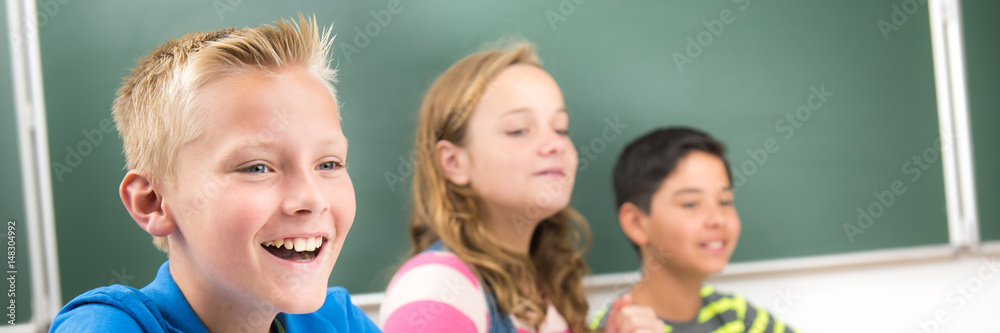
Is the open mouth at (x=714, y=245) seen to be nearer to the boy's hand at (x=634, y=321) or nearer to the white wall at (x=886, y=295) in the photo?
the boy's hand at (x=634, y=321)

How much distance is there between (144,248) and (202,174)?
0.70 metres

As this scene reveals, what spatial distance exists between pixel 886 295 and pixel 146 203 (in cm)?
159

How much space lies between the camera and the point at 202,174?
23.2 inches

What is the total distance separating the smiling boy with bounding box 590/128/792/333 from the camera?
4.00 feet

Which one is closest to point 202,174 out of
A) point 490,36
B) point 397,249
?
point 397,249

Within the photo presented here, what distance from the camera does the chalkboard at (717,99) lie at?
4.29 ft

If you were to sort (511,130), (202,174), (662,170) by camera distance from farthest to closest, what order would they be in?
1. (662,170)
2. (511,130)
3. (202,174)

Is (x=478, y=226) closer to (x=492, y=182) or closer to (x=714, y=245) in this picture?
(x=492, y=182)

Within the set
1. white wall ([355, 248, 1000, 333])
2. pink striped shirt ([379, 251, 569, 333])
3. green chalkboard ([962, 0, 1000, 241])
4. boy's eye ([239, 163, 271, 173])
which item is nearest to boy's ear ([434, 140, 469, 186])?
pink striped shirt ([379, 251, 569, 333])

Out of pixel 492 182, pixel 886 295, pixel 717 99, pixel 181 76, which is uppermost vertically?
pixel 181 76

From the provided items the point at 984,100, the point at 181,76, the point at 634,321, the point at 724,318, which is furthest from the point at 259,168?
the point at 984,100

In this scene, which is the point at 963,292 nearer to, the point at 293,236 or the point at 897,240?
the point at 897,240

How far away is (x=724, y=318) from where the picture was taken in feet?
4.31

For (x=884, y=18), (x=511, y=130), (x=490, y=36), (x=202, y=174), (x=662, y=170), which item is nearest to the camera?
(x=202, y=174)
